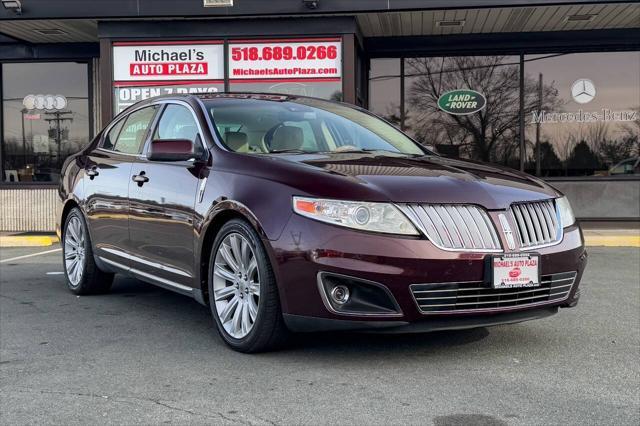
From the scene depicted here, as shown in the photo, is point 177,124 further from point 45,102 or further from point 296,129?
point 45,102

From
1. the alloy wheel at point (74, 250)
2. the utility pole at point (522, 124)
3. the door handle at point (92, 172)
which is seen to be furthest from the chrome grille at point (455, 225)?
the utility pole at point (522, 124)

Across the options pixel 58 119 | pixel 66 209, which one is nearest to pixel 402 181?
Answer: pixel 66 209

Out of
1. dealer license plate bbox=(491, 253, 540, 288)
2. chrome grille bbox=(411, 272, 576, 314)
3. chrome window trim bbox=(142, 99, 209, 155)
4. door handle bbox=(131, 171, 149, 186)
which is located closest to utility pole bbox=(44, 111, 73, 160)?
chrome window trim bbox=(142, 99, 209, 155)

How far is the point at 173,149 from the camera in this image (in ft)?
14.3

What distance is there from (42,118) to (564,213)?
10.5 m

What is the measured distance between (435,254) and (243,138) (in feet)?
5.37

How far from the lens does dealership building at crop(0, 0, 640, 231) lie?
34.4 ft

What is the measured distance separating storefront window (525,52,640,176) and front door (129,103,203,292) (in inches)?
332

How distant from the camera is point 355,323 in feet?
11.6

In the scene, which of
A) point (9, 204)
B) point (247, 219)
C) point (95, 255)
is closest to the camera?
point (247, 219)

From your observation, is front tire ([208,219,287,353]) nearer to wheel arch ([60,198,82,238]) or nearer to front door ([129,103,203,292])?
front door ([129,103,203,292])

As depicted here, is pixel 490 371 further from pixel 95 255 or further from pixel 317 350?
pixel 95 255

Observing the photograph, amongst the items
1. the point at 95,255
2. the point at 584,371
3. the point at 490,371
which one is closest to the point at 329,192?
the point at 490,371

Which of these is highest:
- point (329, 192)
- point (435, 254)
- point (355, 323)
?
point (329, 192)
